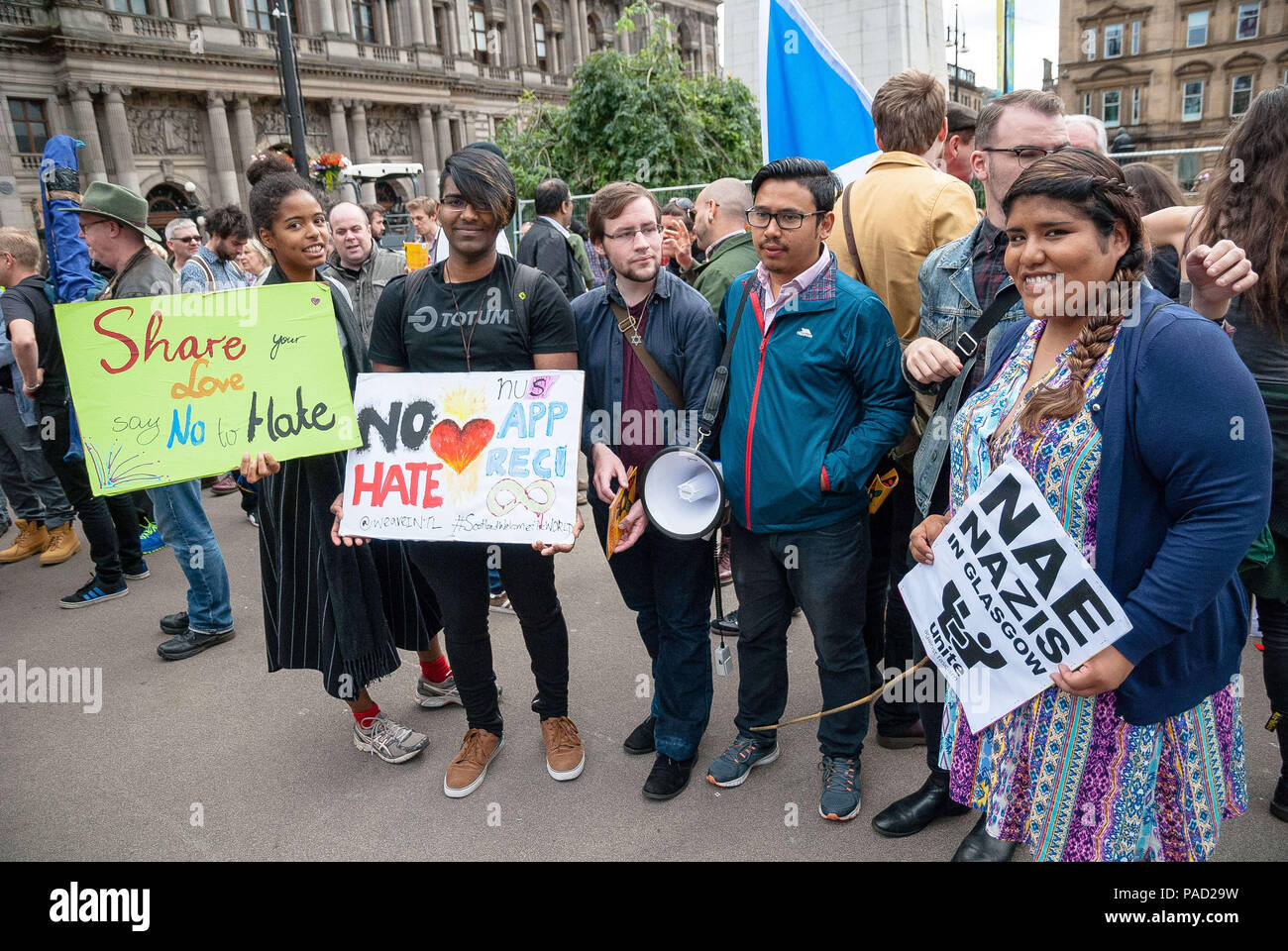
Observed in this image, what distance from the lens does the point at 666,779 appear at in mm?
3119

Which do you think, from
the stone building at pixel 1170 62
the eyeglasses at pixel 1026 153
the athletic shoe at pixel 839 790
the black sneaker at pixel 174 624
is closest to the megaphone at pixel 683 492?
the athletic shoe at pixel 839 790

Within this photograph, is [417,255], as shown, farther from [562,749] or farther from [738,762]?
[738,762]

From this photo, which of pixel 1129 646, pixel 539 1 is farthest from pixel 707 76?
pixel 539 1

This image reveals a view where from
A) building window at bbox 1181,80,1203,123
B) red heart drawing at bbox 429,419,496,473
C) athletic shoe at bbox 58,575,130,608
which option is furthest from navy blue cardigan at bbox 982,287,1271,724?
building window at bbox 1181,80,1203,123

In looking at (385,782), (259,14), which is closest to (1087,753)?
(385,782)

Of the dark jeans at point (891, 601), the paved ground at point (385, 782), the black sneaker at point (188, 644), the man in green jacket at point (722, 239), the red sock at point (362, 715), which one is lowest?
the paved ground at point (385, 782)

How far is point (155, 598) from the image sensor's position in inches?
212

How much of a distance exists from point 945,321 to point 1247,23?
56.2 m

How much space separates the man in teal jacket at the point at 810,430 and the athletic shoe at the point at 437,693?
5.45 feet

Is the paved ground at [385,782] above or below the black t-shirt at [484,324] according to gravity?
below

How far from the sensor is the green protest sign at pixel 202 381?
9.84ft

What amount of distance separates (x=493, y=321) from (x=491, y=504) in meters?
0.64

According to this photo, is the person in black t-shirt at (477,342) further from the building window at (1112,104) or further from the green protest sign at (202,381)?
the building window at (1112,104)
